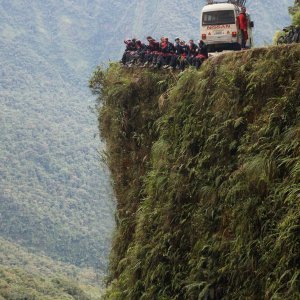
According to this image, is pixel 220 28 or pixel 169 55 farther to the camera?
pixel 220 28

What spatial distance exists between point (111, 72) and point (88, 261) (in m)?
117

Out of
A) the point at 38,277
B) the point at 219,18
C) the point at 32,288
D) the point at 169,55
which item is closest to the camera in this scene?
the point at 169,55

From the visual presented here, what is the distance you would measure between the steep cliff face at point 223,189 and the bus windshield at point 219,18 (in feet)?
29.8

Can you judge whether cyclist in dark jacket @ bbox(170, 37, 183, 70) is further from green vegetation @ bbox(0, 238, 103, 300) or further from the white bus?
green vegetation @ bbox(0, 238, 103, 300)

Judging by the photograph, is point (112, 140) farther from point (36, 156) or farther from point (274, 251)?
point (36, 156)

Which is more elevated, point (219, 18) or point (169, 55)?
point (219, 18)

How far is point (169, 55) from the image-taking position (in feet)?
52.4

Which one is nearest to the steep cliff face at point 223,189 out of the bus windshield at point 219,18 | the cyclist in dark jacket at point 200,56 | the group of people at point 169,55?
the cyclist in dark jacket at point 200,56

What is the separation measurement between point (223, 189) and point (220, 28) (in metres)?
13.3

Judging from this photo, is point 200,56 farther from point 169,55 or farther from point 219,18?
point 219,18

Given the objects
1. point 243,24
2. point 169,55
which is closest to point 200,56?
point 169,55

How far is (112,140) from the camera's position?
53.2ft

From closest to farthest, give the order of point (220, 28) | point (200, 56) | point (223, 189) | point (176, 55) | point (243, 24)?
point (223, 189), point (200, 56), point (176, 55), point (243, 24), point (220, 28)

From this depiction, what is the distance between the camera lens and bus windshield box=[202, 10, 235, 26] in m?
21.9
